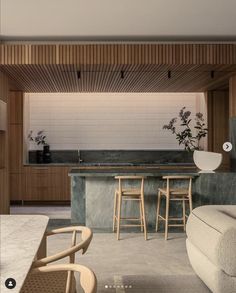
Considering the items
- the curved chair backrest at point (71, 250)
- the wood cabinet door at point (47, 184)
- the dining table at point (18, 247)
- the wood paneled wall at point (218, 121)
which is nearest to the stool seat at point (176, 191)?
the wood paneled wall at point (218, 121)

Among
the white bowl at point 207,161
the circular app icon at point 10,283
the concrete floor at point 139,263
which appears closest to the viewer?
the circular app icon at point 10,283

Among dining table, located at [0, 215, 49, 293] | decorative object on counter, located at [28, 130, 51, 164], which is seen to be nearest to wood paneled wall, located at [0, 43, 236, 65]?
decorative object on counter, located at [28, 130, 51, 164]

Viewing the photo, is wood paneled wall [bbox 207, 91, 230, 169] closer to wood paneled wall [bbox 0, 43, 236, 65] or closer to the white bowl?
the white bowl

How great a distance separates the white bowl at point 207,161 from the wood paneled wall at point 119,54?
4.65ft

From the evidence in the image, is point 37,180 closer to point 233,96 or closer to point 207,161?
point 207,161

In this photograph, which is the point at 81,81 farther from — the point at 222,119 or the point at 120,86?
the point at 222,119

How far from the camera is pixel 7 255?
6.25 ft

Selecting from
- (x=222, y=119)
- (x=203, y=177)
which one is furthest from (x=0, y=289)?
(x=222, y=119)

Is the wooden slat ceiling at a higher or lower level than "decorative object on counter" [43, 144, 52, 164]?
higher

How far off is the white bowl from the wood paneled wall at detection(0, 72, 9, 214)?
314 centimetres

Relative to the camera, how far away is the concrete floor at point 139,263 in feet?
12.8

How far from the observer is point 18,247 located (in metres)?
2.07

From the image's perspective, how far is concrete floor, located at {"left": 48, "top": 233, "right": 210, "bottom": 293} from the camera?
3.90m

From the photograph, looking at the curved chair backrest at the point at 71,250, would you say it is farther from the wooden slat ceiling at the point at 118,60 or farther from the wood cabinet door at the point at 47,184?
the wood cabinet door at the point at 47,184
